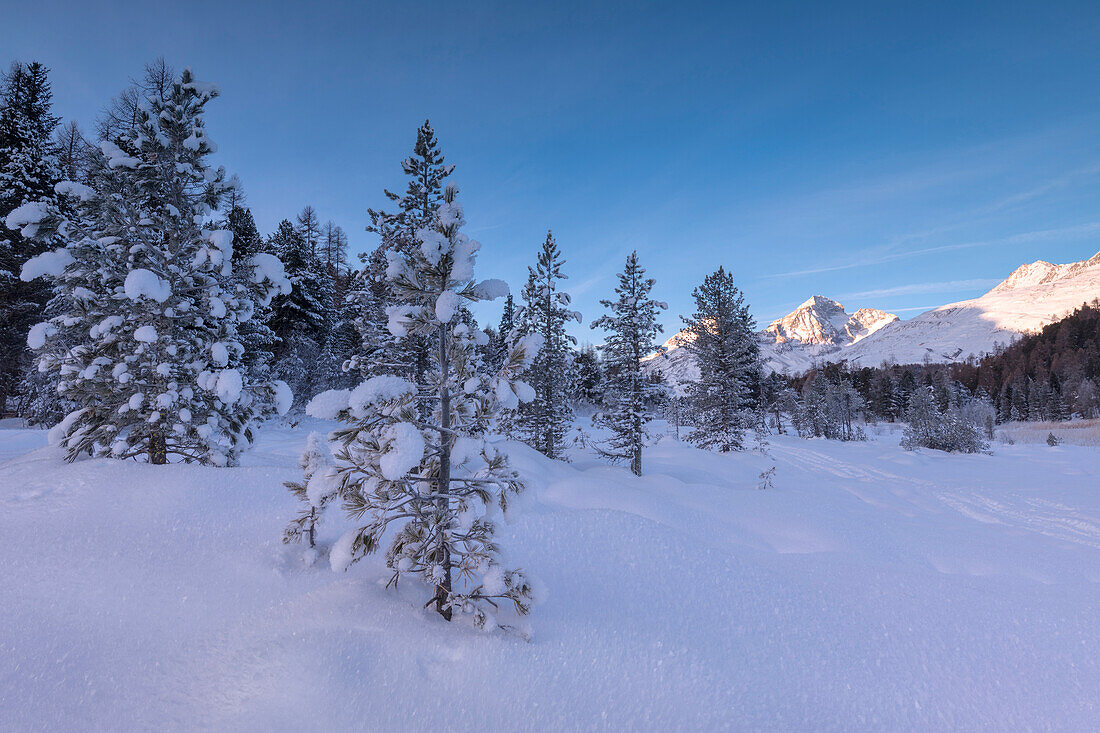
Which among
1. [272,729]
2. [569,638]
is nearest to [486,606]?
[569,638]

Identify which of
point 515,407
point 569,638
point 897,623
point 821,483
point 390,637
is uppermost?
point 515,407

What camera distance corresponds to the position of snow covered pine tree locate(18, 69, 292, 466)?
7.47 metres

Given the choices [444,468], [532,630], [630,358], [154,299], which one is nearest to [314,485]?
[444,468]

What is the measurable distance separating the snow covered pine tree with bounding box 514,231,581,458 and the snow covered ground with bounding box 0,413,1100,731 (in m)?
15.8

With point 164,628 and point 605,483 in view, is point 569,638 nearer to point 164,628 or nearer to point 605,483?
point 164,628

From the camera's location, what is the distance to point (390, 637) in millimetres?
3137

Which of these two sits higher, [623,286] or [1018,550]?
[623,286]

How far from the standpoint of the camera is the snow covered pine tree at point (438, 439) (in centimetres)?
324

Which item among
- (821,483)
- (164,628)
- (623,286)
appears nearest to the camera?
(164,628)

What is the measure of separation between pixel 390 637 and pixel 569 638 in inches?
55.0

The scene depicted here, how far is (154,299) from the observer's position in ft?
24.9

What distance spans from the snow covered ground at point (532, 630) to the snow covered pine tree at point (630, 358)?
12.0 metres

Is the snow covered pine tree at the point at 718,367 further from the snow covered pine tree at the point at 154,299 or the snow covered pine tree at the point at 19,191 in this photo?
the snow covered pine tree at the point at 19,191

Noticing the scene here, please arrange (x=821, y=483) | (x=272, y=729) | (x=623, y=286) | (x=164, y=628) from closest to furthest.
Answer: (x=272, y=729) → (x=164, y=628) → (x=821, y=483) → (x=623, y=286)
